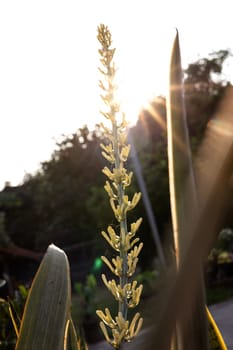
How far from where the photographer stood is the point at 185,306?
285 millimetres

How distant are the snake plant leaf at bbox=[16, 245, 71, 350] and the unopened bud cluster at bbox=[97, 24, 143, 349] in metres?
0.13

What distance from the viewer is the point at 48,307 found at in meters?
0.69

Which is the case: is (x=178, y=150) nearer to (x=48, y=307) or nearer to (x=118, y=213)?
(x=118, y=213)

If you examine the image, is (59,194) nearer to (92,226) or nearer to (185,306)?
(92,226)

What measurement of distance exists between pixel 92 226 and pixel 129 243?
72.5 ft

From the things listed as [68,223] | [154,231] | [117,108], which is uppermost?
[117,108]

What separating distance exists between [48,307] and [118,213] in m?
0.21

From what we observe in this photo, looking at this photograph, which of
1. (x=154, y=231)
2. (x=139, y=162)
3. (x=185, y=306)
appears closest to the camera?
(x=185, y=306)

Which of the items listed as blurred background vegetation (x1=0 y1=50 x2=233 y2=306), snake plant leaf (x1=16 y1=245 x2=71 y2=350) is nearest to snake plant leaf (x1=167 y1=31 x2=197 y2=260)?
snake plant leaf (x1=16 y1=245 x2=71 y2=350)

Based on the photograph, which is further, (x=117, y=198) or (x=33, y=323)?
(x=33, y=323)

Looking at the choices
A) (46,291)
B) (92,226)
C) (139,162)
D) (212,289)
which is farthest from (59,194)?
(46,291)

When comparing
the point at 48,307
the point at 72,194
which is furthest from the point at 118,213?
the point at 72,194

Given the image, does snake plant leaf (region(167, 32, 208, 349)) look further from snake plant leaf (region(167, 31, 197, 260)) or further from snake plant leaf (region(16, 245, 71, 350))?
snake plant leaf (region(16, 245, 71, 350))

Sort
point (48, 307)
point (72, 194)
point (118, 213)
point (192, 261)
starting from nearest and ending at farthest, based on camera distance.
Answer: point (192, 261) → point (118, 213) → point (48, 307) → point (72, 194)
